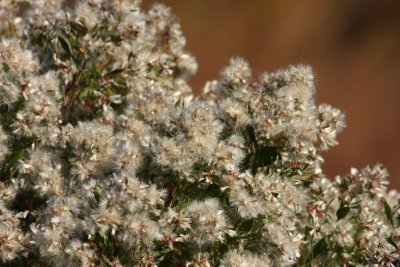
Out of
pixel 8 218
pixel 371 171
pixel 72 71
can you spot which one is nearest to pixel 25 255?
pixel 8 218

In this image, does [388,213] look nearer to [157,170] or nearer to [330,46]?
[157,170]

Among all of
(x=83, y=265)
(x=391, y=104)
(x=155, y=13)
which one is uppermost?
(x=391, y=104)

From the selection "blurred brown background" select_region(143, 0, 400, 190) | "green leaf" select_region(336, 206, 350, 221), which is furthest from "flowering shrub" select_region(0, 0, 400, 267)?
"blurred brown background" select_region(143, 0, 400, 190)

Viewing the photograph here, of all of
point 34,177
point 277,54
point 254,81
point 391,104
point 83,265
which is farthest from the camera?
point 277,54

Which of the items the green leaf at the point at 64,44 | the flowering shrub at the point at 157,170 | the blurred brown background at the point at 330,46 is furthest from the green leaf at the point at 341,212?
the blurred brown background at the point at 330,46

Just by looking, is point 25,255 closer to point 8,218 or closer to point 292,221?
point 8,218

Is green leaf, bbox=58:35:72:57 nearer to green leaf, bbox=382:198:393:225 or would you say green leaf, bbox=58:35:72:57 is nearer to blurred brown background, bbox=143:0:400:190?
green leaf, bbox=382:198:393:225

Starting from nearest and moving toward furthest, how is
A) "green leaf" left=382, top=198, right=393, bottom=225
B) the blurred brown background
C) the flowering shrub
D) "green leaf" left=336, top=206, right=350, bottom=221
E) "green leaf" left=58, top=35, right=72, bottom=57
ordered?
the flowering shrub < "green leaf" left=336, top=206, right=350, bottom=221 < "green leaf" left=382, top=198, right=393, bottom=225 < "green leaf" left=58, top=35, right=72, bottom=57 < the blurred brown background
